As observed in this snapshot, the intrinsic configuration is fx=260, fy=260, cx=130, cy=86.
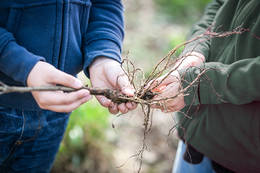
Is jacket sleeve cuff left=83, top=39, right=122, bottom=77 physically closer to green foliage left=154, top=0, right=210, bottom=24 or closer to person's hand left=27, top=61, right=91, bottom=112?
person's hand left=27, top=61, right=91, bottom=112

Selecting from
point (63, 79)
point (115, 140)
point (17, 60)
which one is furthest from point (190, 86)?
point (115, 140)

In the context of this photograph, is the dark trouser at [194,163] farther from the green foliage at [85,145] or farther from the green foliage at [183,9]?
the green foliage at [183,9]

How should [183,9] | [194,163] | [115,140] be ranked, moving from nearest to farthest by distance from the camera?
[194,163] → [115,140] → [183,9]

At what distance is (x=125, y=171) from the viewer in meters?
2.20

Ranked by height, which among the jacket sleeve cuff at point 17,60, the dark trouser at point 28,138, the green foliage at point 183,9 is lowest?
the green foliage at point 183,9

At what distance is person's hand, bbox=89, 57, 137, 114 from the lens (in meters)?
1.15

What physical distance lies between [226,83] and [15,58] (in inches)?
32.4

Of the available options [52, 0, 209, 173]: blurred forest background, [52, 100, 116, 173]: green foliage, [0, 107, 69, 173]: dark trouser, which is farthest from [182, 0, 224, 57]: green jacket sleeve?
[52, 100, 116, 173]: green foliage

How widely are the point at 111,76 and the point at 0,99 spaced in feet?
1.58

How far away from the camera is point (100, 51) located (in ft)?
3.78

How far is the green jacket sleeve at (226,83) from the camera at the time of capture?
1.00 meters

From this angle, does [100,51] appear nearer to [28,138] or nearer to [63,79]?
[63,79]

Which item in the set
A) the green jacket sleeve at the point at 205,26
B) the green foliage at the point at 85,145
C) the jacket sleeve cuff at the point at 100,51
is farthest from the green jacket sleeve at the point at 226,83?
the green foliage at the point at 85,145

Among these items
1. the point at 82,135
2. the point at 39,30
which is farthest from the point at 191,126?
the point at 82,135
